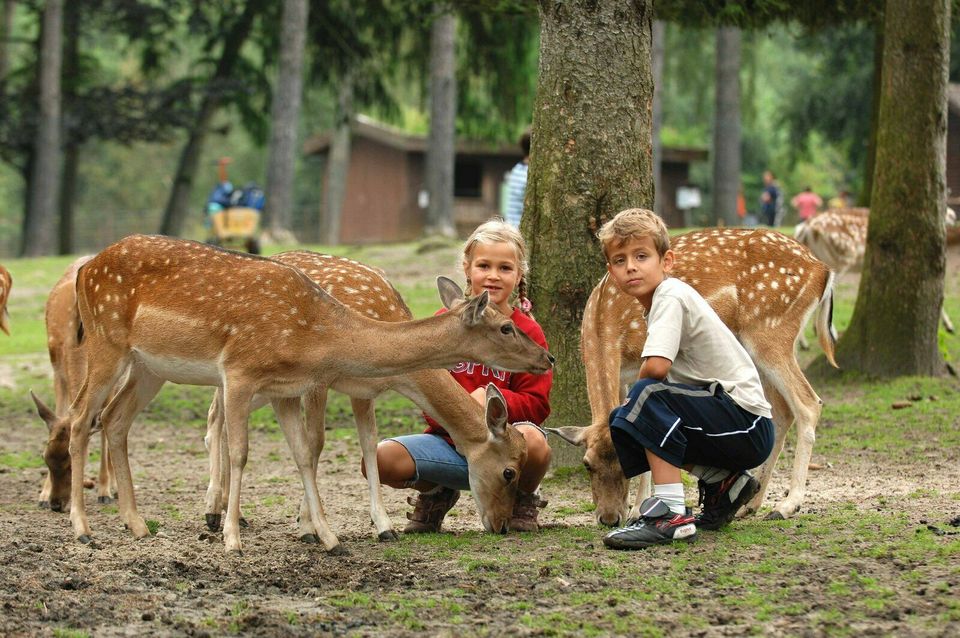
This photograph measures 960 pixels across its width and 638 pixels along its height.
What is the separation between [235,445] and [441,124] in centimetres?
2052

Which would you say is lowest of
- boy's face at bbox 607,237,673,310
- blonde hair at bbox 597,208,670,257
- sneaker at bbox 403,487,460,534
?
sneaker at bbox 403,487,460,534

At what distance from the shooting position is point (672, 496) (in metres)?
5.39

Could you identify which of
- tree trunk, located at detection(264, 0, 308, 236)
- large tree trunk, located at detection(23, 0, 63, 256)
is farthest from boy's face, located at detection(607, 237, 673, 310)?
large tree trunk, located at detection(23, 0, 63, 256)

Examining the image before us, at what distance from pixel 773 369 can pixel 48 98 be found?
929 inches

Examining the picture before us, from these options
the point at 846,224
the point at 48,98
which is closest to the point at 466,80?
the point at 48,98

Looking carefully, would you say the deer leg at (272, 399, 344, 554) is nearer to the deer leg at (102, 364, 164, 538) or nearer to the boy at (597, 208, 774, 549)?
the deer leg at (102, 364, 164, 538)

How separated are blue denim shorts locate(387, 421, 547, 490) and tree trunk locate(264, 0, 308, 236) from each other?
65.8 feet

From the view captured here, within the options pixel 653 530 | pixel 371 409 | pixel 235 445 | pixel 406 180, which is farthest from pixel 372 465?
pixel 406 180

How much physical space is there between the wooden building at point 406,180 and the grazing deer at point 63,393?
26.6m

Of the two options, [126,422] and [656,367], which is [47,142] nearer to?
[126,422]

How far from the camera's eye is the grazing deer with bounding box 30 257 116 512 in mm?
7176

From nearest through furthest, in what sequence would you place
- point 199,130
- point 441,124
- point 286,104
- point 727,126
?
1. point 286,104
2. point 441,124
3. point 727,126
4. point 199,130

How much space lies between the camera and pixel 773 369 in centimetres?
654

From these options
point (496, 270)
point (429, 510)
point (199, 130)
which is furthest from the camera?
point (199, 130)
